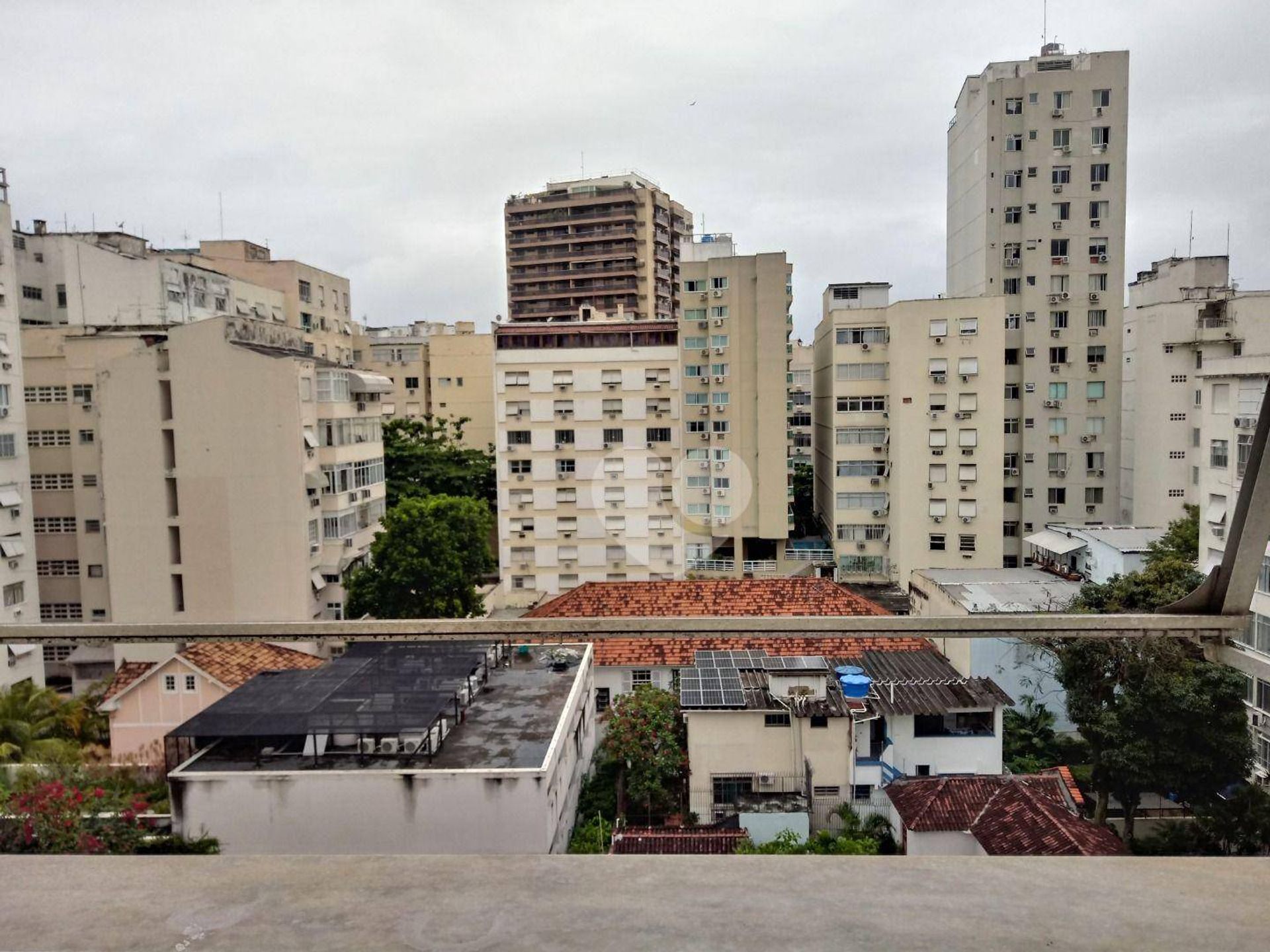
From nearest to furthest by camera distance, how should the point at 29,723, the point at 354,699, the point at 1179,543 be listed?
the point at 354,699
the point at 29,723
the point at 1179,543

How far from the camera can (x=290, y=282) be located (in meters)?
25.3

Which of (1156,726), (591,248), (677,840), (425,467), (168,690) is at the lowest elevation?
(677,840)

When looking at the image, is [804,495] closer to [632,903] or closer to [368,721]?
[368,721]

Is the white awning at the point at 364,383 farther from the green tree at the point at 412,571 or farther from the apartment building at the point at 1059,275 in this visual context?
the apartment building at the point at 1059,275

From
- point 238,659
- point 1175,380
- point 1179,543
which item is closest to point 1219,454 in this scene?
point 1179,543

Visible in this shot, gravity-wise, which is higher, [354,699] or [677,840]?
[354,699]

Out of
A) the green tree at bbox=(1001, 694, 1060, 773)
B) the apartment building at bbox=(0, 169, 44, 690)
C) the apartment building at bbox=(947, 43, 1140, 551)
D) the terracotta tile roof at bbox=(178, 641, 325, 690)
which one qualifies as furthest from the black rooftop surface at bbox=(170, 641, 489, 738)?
the apartment building at bbox=(947, 43, 1140, 551)

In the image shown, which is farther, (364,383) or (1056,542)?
(1056,542)

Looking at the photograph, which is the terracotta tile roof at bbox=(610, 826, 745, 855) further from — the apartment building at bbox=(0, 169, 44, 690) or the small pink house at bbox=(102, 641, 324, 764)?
the apartment building at bbox=(0, 169, 44, 690)

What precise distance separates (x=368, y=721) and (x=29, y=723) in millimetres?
7831

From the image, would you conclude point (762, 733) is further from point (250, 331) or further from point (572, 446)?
point (572, 446)

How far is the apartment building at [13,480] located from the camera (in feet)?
42.8

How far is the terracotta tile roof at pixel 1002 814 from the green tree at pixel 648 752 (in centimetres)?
200

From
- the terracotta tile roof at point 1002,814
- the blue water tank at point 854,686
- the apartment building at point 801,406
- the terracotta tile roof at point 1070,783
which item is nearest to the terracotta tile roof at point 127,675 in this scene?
the blue water tank at point 854,686
